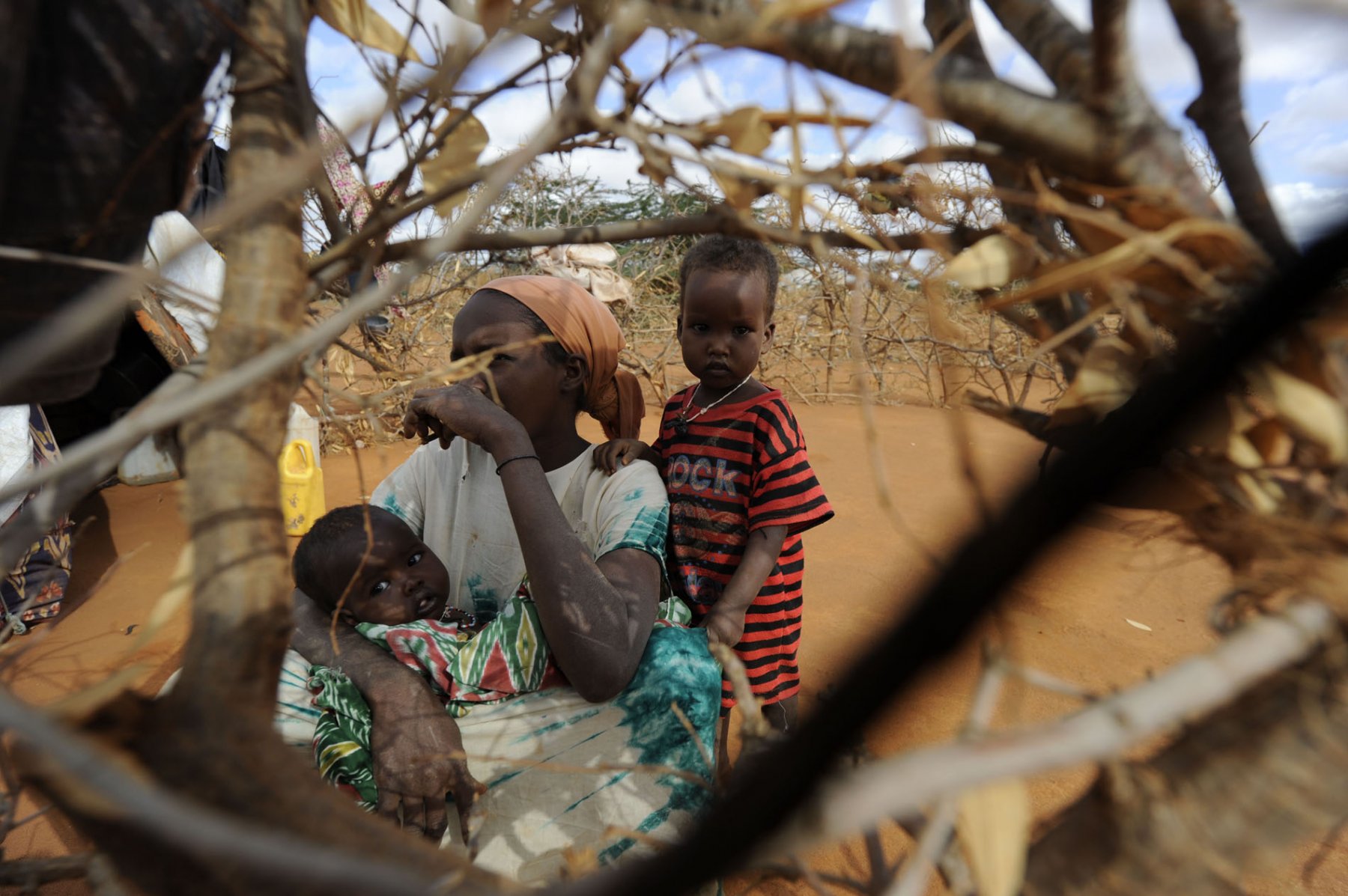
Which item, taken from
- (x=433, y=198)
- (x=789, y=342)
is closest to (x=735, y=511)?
(x=433, y=198)

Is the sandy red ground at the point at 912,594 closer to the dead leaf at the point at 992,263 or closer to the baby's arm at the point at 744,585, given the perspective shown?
the dead leaf at the point at 992,263

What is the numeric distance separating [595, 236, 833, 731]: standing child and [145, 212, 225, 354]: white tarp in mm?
1105

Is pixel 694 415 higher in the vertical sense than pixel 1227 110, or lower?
lower

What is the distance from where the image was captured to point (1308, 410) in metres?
0.40

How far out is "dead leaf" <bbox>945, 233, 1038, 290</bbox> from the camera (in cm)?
53

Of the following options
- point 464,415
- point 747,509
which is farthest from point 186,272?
point 747,509

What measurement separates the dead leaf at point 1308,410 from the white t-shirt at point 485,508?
1.31 metres

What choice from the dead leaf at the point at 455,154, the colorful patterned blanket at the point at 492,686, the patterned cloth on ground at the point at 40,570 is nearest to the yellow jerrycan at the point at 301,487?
the patterned cloth on ground at the point at 40,570

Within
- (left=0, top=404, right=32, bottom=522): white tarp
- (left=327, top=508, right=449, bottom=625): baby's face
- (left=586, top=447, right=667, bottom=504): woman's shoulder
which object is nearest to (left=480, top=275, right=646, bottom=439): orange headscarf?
(left=586, top=447, right=667, bottom=504): woman's shoulder

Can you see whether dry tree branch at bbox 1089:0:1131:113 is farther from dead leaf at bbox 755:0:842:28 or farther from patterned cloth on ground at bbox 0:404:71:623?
patterned cloth on ground at bbox 0:404:71:623

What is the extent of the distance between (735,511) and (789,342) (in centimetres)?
601

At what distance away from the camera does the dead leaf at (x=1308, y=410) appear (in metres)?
0.40

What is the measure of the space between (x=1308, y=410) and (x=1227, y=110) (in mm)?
231

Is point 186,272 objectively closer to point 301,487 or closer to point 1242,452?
point 301,487
